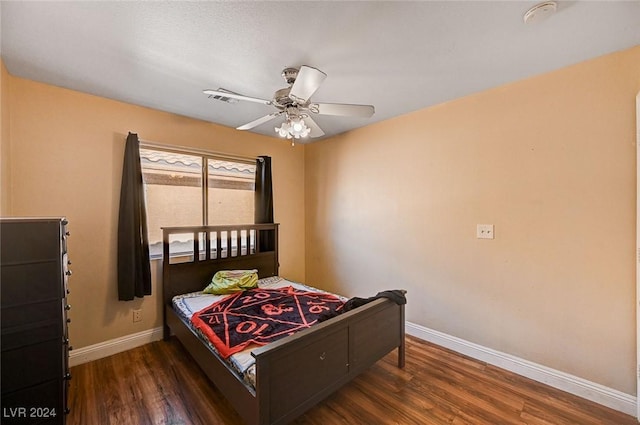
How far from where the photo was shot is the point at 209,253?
3129 mm

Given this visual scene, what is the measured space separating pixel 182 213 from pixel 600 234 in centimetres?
372

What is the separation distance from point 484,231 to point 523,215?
32 cm

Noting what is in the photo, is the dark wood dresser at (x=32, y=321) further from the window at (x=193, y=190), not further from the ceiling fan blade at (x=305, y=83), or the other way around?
the ceiling fan blade at (x=305, y=83)

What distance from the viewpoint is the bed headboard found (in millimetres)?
2830

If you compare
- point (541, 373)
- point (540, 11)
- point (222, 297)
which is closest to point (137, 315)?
point (222, 297)

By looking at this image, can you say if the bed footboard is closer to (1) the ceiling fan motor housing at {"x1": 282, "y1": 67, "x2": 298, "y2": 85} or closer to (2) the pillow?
(2) the pillow

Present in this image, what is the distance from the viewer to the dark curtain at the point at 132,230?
2.55m

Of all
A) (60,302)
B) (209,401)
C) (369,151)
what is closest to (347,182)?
(369,151)

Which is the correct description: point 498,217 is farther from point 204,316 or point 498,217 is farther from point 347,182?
point 204,316

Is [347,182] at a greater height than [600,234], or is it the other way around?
[347,182]

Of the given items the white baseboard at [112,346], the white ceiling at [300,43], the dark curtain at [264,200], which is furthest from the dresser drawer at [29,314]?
the dark curtain at [264,200]

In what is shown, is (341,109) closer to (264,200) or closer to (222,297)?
(264,200)

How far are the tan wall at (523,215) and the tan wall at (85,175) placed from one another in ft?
8.44

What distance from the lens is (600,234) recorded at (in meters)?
1.90
